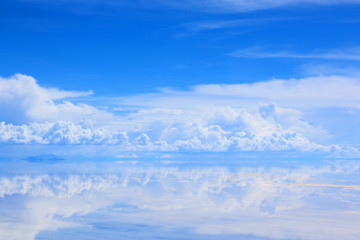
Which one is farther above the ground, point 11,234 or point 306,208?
point 306,208

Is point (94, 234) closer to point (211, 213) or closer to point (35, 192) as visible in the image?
point (211, 213)

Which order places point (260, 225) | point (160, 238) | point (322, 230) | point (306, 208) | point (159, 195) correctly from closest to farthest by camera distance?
point (160, 238) < point (322, 230) < point (260, 225) < point (306, 208) < point (159, 195)

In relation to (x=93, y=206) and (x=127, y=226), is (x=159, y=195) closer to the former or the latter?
(x=93, y=206)

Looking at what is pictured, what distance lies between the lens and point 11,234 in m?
26.6

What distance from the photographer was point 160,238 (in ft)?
85.5

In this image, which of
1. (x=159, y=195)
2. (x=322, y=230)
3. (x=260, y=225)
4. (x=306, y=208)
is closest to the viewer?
(x=322, y=230)

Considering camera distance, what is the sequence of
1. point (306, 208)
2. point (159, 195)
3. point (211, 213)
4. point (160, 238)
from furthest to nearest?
point (159, 195) → point (306, 208) → point (211, 213) → point (160, 238)

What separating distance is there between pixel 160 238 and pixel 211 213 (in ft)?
36.0

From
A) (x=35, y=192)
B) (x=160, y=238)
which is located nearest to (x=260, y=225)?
(x=160, y=238)

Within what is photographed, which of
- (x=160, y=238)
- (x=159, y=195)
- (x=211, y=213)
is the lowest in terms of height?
(x=160, y=238)

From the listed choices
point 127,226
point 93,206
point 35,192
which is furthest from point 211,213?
point 35,192

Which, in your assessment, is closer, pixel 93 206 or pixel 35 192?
pixel 93 206

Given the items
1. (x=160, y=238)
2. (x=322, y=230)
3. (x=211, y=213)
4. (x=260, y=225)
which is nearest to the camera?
(x=160, y=238)

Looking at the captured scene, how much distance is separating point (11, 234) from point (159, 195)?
24672 millimetres
